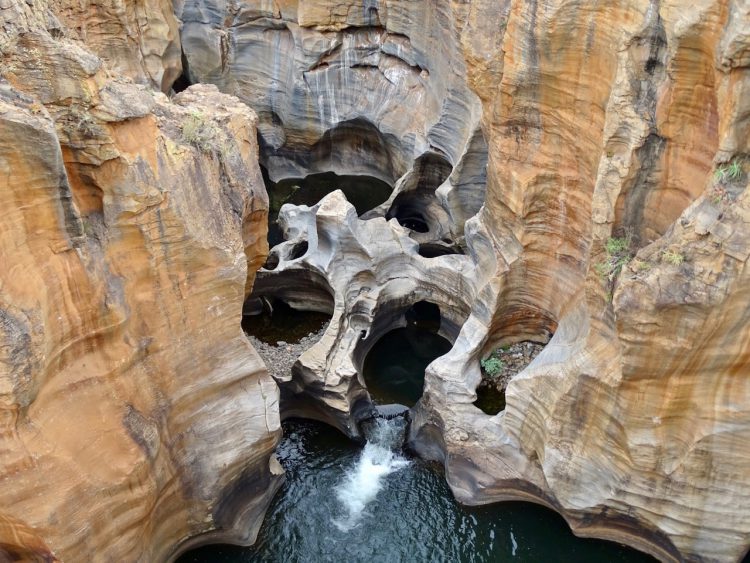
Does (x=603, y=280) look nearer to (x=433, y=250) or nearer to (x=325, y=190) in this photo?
(x=433, y=250)

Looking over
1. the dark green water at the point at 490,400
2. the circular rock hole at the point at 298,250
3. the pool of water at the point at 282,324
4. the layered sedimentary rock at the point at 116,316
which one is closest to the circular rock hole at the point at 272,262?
the circular rock hole at the point at 298,250

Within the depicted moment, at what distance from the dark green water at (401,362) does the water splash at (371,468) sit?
0.91 m

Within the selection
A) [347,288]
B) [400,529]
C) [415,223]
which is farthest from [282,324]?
[400,529]

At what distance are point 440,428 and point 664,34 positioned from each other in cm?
766

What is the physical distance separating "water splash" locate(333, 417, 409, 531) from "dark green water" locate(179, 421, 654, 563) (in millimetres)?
37

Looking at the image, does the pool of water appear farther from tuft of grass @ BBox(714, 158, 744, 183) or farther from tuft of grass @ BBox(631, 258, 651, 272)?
tuft of grass @ BBox(714, 158, 744, 183)

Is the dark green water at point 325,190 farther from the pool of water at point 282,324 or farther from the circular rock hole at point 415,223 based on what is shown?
the pool of water at point 282,324

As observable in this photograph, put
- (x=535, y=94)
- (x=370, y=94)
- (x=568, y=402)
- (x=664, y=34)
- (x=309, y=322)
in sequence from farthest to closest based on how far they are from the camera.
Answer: (x=370, y=94) → (x=309, y=322) → (x=535, y=94) → (x=568, y=402) → (x=664, y=34)

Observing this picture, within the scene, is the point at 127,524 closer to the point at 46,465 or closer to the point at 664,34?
the point at 46,465

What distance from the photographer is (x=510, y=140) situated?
12.7 metres

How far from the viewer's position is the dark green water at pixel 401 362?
15383 millimetres

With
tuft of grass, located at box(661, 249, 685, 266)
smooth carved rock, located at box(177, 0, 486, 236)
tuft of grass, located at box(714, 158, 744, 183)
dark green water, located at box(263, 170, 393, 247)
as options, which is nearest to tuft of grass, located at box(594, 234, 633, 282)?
tuft of grass, located at box(661, 249, 685, 266)

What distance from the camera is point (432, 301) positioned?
16812 millimetres

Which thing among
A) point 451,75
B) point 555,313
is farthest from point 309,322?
point 451,75
